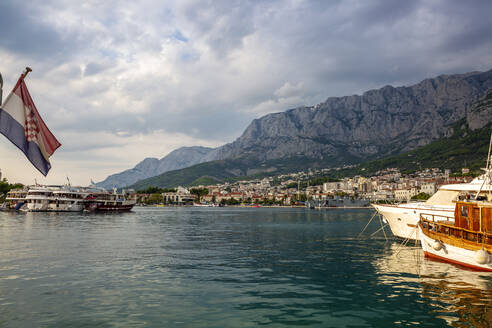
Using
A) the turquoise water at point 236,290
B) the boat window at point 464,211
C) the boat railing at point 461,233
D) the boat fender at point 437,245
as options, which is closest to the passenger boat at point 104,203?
the turquoise water at point 236,290

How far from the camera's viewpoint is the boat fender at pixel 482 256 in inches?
799

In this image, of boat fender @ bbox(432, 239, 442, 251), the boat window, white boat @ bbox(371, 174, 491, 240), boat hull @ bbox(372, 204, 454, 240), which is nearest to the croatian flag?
boat fender @ bbox(432, 239, 442, 251)

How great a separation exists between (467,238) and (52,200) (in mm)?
119587

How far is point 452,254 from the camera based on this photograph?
23.6 m

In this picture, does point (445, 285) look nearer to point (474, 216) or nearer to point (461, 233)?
point (461, 233)

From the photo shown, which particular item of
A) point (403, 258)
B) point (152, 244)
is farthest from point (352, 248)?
point (152, 244)

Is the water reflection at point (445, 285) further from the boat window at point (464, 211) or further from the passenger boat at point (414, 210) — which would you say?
the passenger boat at point (414, 210)

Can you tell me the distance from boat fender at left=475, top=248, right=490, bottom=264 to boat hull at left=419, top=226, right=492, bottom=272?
0.40m

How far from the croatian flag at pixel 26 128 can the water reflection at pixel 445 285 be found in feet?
50.6

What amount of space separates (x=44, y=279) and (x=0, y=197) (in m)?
163

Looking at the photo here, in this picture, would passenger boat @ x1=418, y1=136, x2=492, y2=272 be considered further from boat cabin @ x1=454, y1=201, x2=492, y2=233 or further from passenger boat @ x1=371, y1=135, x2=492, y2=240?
passenger boat @ x1=371, y1=135, x2=492, y2=240

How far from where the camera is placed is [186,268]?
75.4ft

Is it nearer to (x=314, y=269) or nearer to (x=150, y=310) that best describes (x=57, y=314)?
(x=150, y=310)

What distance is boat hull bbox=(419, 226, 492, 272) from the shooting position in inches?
837
